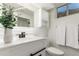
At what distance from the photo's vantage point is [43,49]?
104 cm

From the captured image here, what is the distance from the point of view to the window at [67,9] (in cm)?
99

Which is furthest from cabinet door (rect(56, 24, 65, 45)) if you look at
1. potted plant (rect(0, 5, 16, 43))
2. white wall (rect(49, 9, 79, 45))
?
potted plant (rect(0, 5, 16, 43))

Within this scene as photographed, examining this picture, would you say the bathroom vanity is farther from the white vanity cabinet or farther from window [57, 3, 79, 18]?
window [57, 3, 79, 18]

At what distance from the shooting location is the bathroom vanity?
2.54ft

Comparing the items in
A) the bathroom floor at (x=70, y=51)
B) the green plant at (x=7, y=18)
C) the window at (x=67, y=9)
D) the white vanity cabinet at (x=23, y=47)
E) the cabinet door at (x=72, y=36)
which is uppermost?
the window at (x=67, y=9)

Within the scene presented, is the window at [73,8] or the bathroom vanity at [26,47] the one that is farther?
the window at [73,8]

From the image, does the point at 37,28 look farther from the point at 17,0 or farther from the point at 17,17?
the point at 17,0

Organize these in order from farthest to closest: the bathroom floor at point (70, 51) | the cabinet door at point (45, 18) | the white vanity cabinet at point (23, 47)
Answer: the cabinet door at point (45, 18) → the bathroom floor at point (70, 51) → the white vanity cabinet at point (23, 47)

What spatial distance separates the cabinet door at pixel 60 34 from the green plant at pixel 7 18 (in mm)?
573

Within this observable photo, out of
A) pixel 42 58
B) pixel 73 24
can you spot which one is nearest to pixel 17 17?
pixel 42 58

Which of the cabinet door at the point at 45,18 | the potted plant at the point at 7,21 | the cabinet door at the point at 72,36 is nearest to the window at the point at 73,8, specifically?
the cabinet door at the point at 72,36

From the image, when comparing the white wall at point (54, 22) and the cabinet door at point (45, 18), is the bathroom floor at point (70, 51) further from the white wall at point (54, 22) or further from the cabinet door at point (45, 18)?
the cabinet door at point (45, 18)

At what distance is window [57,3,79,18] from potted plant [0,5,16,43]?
1.97 ft

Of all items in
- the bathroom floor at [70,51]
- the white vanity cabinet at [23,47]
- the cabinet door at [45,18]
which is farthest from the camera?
the cabinet door at [45,18]
